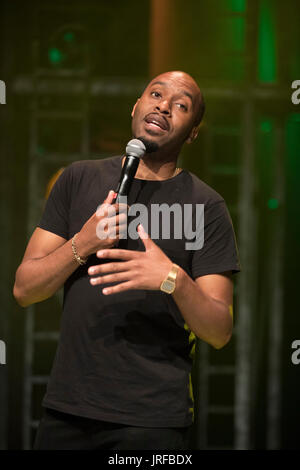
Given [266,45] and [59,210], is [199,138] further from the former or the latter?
[59,210]

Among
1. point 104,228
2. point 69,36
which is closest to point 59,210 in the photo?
point 104,228

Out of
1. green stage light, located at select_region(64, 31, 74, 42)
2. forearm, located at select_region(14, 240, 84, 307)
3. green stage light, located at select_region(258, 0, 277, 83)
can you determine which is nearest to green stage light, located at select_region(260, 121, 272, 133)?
green stage light, located at select_region(258, 0, 277, 83)

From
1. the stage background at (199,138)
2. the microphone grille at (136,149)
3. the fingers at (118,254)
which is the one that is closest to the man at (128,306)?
the fingers at (118,254)

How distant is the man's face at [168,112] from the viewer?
5.44 feet

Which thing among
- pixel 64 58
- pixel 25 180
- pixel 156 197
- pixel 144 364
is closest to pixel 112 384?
pixel 144 364

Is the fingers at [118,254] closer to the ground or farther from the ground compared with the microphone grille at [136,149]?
closer to the ground

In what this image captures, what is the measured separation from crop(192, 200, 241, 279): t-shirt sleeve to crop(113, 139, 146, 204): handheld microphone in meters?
0.28

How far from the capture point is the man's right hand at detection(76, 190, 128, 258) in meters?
1.35

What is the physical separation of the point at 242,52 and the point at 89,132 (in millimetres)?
1072

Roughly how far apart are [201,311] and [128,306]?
209mm

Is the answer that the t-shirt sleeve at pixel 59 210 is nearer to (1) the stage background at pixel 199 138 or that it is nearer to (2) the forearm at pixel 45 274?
(2) the forearm at pixel 45 274
